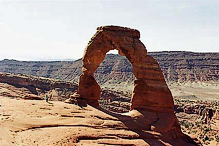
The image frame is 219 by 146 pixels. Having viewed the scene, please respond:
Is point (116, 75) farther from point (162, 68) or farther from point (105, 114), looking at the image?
point (105, 114)

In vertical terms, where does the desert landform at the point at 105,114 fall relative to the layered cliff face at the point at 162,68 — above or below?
below

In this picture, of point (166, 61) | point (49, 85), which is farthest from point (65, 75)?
point (49, 85)

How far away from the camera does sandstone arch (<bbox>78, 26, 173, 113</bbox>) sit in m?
26.2

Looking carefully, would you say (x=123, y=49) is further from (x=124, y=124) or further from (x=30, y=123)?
(x=30, y=123)

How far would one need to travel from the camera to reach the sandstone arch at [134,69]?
26.2m

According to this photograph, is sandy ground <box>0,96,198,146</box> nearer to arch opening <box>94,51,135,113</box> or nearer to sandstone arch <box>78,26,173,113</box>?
sandstone arch <box>78,26,173,113</box>

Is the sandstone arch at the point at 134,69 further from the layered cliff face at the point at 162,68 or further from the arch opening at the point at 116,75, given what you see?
the layered cliff face at the point at 162,68

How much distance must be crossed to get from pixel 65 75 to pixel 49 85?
8863 cm

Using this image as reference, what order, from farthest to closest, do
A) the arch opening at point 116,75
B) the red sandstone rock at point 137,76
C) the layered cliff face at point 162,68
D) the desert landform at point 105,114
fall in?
1. the layered cliff face at point 162,68
2. the arch opening at point 116,75
3. the red sandstone rock at point 137,76
4. the desert landform at point 105,114

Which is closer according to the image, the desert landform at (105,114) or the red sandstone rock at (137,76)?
the desert landform at (105,114)

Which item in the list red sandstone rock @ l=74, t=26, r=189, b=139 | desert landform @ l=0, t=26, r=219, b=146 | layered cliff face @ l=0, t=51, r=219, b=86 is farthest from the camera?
layered cliff face @ l=0, t=51, r=219, b=86

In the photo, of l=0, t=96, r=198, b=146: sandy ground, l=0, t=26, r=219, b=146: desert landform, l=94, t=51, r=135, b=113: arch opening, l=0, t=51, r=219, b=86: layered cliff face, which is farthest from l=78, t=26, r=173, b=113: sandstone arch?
l=0, t=51, r=219, b=86: layered cliff face

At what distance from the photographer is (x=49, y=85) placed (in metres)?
69.1

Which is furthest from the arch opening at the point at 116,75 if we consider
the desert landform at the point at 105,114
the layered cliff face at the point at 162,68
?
the desert landform at the point at 105,114
